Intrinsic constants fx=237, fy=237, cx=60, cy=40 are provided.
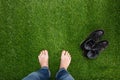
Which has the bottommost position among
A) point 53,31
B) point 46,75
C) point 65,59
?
point 46,75

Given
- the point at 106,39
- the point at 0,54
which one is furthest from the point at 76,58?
the point at 0,54

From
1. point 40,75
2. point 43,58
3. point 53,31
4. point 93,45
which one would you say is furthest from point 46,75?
point 93,45

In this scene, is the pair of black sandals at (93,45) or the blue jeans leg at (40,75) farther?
the pair of black sandals at (93,45)

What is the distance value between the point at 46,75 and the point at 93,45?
54 centimetres

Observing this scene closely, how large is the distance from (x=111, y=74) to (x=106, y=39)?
0.36 m

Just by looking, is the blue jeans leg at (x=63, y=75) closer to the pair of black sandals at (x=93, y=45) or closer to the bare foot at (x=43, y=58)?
the bare foot at (x=43, y=58)

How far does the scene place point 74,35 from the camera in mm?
2330

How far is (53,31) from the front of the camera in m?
2.30

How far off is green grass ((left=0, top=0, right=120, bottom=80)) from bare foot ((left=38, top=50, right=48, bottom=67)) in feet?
0.14

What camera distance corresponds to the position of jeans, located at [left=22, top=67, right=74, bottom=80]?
2.08 metres

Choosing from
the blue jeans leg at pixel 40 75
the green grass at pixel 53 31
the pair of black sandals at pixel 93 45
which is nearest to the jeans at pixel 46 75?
the blue jeans leg at pixel 40 75

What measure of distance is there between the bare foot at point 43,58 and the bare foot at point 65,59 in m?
0.16

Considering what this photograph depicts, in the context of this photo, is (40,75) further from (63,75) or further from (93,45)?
(93,45)

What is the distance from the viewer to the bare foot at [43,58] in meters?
2.29
